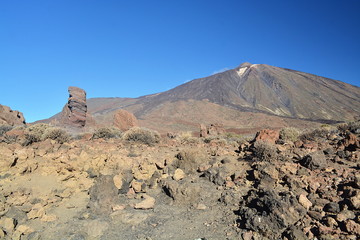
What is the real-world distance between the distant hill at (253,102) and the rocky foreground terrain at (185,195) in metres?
32.5

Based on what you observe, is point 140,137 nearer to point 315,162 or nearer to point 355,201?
point 315,162

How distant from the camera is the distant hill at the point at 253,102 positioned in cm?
4866

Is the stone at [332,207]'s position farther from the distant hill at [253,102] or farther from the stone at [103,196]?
the distant hill at [253,102]

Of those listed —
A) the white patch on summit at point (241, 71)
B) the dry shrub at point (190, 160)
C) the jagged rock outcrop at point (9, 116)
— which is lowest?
the dry shrub at point (190, 160)

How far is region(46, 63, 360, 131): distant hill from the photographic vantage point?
48.7 metres

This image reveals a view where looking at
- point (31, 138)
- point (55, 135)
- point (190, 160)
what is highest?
point (55, 135)

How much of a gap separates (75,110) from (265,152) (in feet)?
58.2

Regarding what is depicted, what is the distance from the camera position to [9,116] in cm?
1862

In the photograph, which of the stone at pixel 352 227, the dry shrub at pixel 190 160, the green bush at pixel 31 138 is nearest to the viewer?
the stone at pixel 352 227

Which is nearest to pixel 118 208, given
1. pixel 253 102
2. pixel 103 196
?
pixel 103 196

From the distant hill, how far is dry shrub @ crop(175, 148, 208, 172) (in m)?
32.0

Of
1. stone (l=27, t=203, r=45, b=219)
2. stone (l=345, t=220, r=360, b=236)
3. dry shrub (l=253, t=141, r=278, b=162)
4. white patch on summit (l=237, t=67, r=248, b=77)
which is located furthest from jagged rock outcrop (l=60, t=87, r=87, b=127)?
white patch on summit (l=237, t=67, r=248, b=77)

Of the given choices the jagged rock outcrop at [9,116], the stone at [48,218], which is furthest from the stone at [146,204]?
the jagged rock outcrop at [9,116]

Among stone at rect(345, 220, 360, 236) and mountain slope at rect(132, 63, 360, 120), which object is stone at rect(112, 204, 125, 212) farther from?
mountain slope at rect(132, 63, 360, 120)
